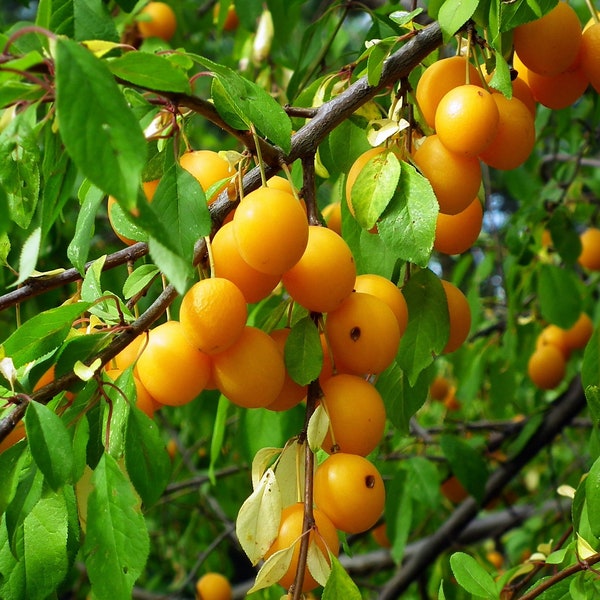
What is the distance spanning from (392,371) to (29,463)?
0.41 m

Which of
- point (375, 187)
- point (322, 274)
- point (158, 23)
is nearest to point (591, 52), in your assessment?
point (375, 187)

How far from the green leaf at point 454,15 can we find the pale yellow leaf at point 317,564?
434mm

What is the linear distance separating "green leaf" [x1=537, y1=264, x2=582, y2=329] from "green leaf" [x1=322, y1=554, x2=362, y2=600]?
116cm

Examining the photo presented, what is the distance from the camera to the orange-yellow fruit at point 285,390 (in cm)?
69

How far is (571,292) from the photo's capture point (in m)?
1.64

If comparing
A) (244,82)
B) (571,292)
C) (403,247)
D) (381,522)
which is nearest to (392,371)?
(403,247)

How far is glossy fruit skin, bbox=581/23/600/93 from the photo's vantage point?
79cm

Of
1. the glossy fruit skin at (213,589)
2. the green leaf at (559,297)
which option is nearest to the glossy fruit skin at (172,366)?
the green leaf at (559,297)

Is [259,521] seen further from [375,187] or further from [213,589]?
[213,589]

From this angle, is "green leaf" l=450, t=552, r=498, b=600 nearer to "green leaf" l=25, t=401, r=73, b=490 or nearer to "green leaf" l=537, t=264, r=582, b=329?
"green leaf" l=25, t=401, r=73, b=490

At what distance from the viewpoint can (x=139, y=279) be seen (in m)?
0.71

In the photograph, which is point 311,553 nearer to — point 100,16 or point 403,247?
point 403,247

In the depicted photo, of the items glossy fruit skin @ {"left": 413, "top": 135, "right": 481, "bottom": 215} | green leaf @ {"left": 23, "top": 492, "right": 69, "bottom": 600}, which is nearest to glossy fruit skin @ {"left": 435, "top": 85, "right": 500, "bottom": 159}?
glossy fruit skin @ {"left": 413, "top": 135, "right": 481, "bottom": 215}

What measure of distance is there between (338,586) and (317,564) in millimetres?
22
